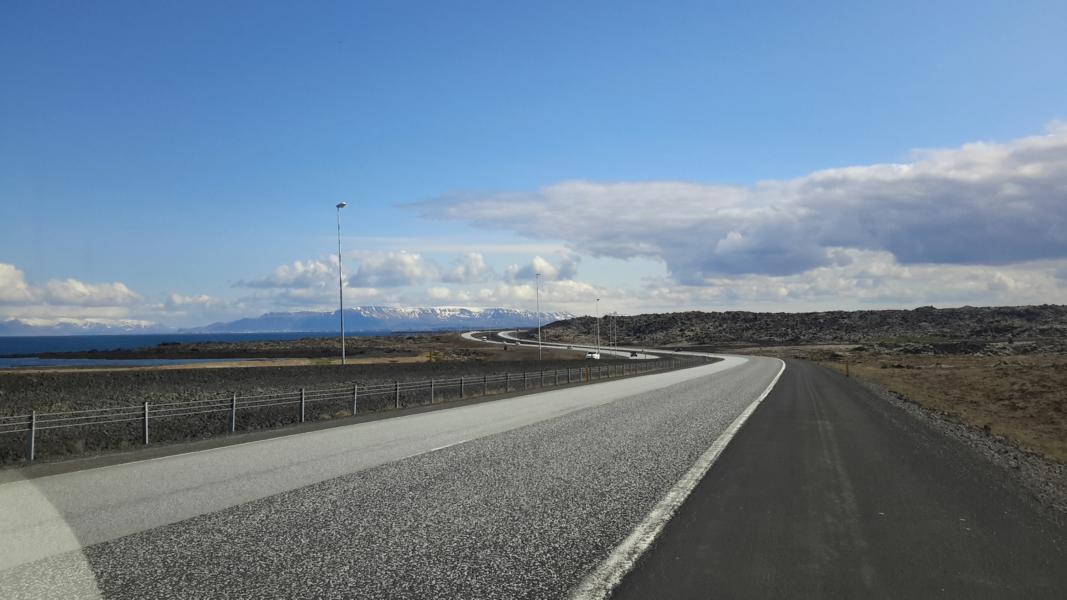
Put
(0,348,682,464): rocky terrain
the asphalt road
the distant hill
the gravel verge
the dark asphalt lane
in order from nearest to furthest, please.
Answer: the dark asphalt lane, the asphalt road, the gravel verge, (0,348,682,464): rocky terrain, the distant hill

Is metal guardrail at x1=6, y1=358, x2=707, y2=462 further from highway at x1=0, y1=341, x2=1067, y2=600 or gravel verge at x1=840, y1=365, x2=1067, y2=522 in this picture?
gravel verge at x1=840, y1=365, x2=1067, y2=522

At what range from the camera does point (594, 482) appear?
10.5 meters

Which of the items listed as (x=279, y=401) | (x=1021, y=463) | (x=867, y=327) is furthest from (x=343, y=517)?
(x=867, y=327)

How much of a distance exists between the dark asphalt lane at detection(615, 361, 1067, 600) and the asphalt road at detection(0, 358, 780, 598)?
75 centimetres

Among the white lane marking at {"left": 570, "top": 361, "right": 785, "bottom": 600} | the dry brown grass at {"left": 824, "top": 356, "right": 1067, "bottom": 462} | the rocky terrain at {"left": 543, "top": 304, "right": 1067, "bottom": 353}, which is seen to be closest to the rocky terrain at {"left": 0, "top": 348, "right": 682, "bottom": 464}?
the white lane marking at {"left": 570, "top": 361, "right": 785, "bottom": 600}

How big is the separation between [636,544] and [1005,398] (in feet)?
123

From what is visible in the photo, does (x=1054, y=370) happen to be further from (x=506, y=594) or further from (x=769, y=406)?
(x=506, y=594)

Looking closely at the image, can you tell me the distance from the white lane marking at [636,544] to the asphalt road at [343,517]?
130mm

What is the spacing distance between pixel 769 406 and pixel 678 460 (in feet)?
43.9

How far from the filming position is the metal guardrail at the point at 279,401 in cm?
1595

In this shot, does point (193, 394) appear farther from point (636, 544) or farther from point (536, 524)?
point (636, 544)

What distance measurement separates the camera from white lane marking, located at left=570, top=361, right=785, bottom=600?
5.85 metres

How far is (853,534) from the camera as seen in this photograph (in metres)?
7.71

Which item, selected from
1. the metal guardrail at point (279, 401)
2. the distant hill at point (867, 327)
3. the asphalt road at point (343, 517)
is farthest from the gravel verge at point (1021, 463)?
the distant hill at point (867, 327)
